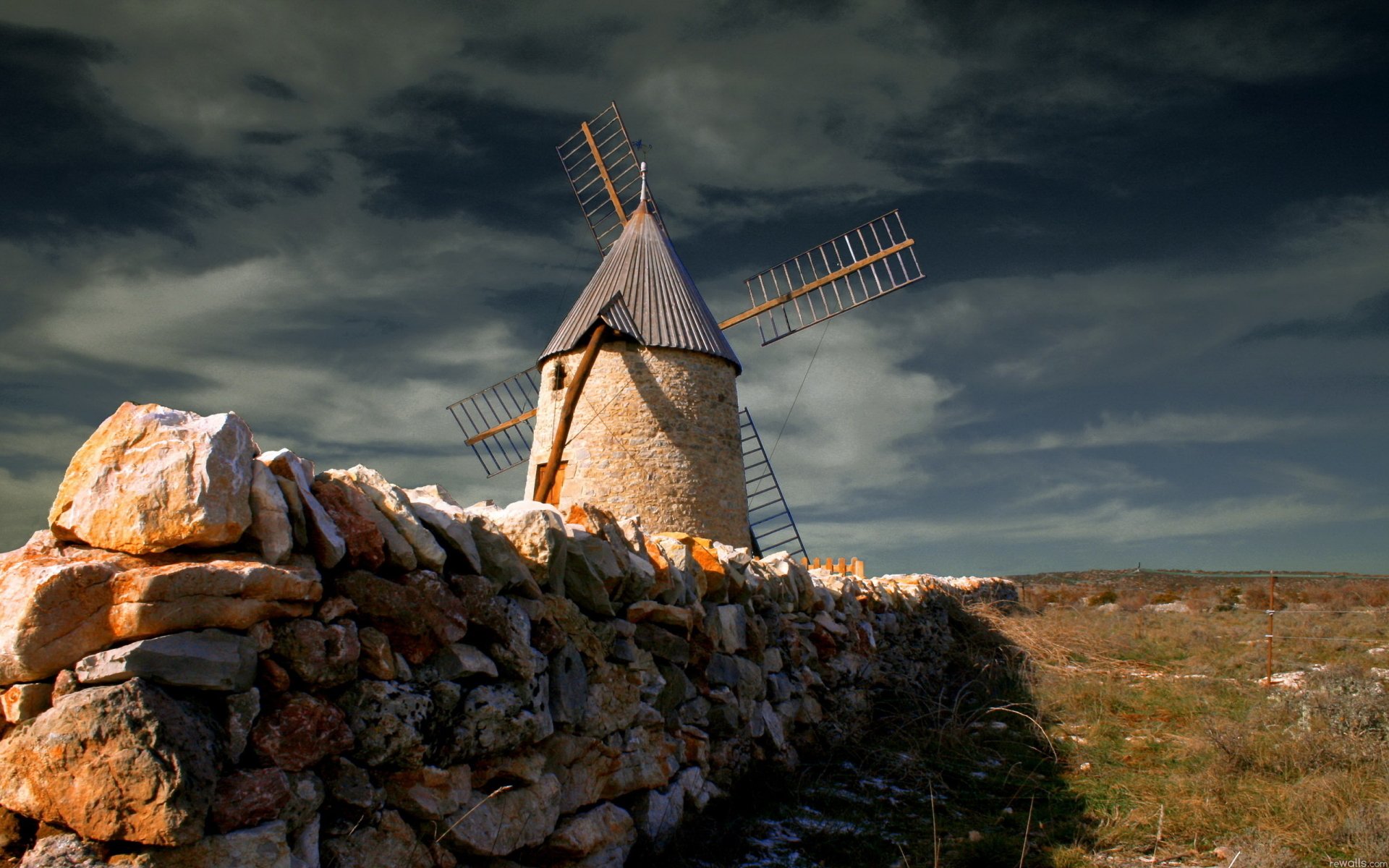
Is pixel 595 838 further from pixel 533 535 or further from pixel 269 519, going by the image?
pixel 269 519

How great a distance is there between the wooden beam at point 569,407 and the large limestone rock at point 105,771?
10001 mm

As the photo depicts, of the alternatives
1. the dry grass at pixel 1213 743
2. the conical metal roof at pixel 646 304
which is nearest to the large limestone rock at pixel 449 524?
the dry grass at pixel 1213 743

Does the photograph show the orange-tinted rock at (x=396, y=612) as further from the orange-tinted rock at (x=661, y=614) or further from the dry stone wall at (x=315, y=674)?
the orange-tinted rock at (x=661, y=614)

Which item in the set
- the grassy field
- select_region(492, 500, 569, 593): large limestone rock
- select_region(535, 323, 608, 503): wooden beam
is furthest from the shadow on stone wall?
select_region(535, 323, 608, 503): wooden beam

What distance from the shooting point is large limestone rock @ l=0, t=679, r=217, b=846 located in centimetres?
222

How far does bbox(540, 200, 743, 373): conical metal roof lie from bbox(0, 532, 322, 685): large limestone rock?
10.0 meters

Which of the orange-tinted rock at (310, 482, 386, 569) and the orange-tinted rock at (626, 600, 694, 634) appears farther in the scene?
the orange-tinted rock at (626, 600, 694, 634)

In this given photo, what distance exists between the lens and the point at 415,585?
3184 mm

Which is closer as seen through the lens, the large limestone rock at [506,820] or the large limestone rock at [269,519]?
the large limestone rock at [269,519]

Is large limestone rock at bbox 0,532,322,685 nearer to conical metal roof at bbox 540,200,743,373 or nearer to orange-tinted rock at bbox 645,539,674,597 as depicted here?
orange-tinted rock at bbox 645,539,674,597

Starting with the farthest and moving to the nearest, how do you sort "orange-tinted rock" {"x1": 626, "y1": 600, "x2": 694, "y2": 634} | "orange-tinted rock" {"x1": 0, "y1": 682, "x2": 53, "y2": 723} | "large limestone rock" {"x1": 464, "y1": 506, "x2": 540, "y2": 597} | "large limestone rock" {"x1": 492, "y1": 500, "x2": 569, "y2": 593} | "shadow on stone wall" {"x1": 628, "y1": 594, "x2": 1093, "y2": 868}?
1. "shadow on stone wall" {"x1": 628, "y1": 594, "x2": 1093, "y2": 868}
2. "orange-tinted rock" {"x1": 626, "y1": 600, "x2": 694, "y2": 634}
3. "large limestone rock" {"x1": 492, "y1": 500, "x2": 569, "y2": 593}
4. "large limestone rock" {"x1": 464, "y1": 506, "x2": 540, "y2": 597}
5. "orange-tinted rock" {"x1": 0, "y1": 682, "x2": 53, "y2": 723}

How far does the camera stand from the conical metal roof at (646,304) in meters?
12.8

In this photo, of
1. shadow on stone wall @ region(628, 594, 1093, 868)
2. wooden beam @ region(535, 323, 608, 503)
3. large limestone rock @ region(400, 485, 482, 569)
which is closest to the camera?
large limestone rock @ region(400, 485, 482, 569)

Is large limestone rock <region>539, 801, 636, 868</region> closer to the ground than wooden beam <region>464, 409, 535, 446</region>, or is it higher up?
closer to the ground
